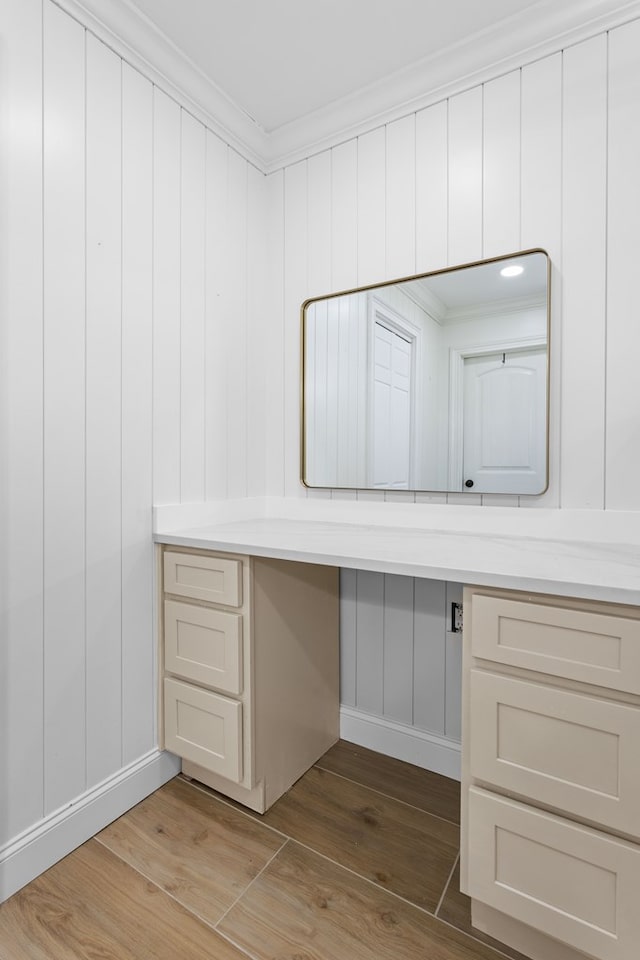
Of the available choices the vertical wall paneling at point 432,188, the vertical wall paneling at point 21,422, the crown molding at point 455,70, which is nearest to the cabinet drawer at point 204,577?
the vertical wall paneling at point 21,422

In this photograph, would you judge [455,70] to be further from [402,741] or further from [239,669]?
[402,741]

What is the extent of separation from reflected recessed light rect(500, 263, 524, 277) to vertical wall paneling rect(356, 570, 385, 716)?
44.2 inches

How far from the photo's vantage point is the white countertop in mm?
1002

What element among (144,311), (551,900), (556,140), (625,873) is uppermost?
(556,140)

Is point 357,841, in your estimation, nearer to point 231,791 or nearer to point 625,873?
point 231,791

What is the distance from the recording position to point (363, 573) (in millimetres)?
1900

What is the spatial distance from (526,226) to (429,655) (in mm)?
1462

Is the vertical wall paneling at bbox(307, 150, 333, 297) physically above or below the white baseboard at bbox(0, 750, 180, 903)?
above

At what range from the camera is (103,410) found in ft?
4.79

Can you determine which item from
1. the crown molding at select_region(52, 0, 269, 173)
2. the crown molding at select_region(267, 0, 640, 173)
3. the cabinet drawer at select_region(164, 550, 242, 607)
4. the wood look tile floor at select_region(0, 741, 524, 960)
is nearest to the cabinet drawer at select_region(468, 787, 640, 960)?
the wood look tile floor at select_region(0, 741, 524, 960)

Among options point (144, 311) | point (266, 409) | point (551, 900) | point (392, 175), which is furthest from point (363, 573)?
point (392, 175)

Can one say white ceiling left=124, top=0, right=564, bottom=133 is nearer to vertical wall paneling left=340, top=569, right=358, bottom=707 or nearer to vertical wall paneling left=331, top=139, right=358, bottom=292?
vertical wall paneling left=331, top=139, right=358, bottom=292

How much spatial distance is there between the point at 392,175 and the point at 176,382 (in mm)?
1082

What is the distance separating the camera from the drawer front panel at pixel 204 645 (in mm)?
1448
